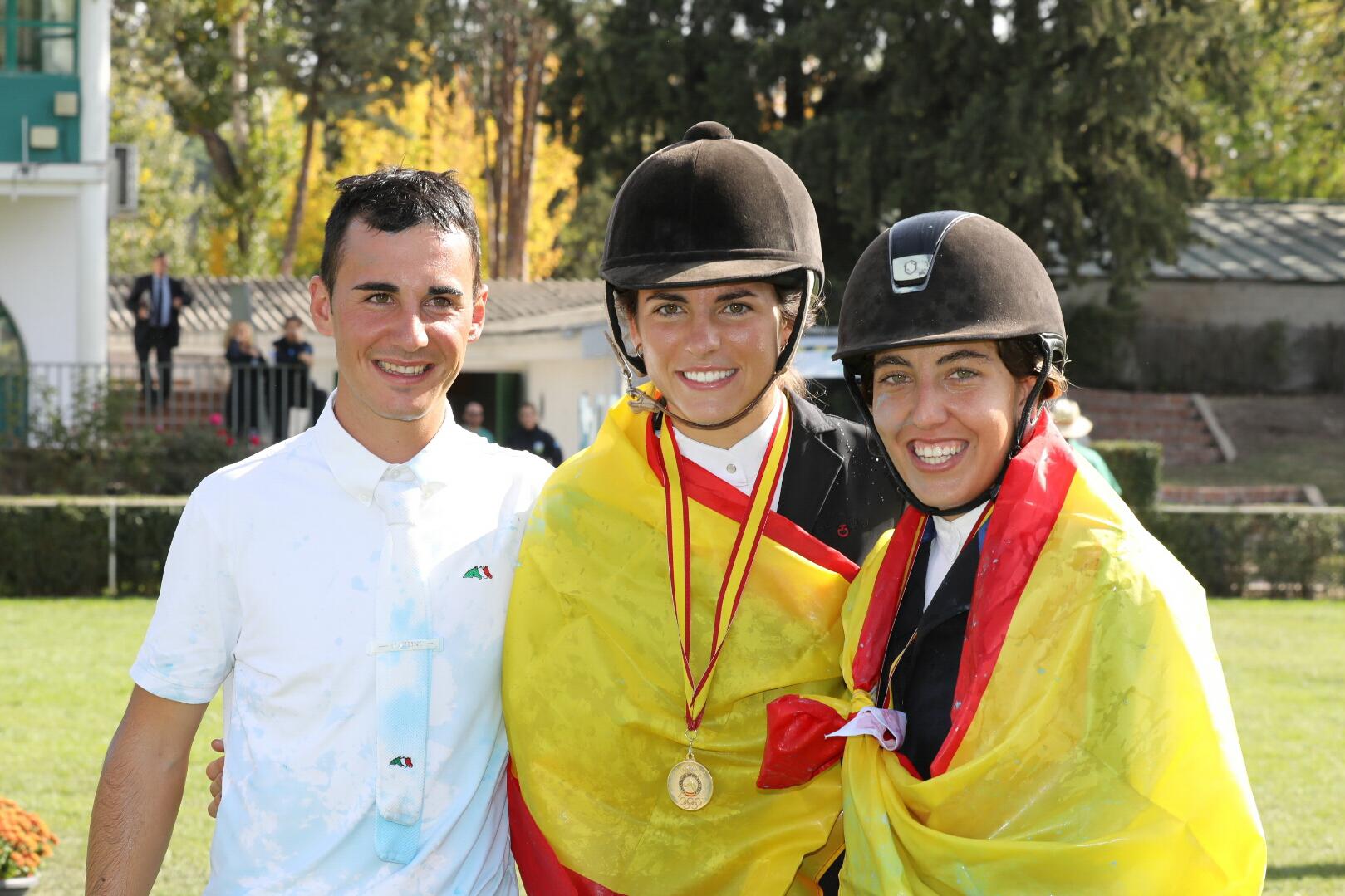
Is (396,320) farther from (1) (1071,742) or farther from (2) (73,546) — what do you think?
(2) (73,546)

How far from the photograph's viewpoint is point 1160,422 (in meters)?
28.3

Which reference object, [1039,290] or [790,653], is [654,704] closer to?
[790,653]

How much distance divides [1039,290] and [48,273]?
19.6m

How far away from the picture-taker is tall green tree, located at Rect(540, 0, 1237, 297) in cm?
2414

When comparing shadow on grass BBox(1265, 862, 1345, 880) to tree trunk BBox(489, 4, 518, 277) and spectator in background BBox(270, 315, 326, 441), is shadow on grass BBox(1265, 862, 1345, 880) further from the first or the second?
tree trunk BBox(489, 4, 518, 277)

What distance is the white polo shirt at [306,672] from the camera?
3.03 metres

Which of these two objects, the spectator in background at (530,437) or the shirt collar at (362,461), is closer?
the shirt collar at (362,461)

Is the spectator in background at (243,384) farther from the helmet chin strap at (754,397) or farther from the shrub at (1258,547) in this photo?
the helmet chin strap at (754,397)

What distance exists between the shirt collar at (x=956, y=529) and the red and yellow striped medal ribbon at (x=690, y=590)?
42 cm

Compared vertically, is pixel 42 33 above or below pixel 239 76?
below

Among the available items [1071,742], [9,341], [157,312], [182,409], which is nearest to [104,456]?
[182,409]

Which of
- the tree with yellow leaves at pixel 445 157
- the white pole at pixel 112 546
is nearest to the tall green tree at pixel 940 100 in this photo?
the tree with yellow leaves at pixel 445 157

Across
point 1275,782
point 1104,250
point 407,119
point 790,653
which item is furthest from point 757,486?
point 407,119

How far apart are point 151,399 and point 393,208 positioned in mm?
18206
